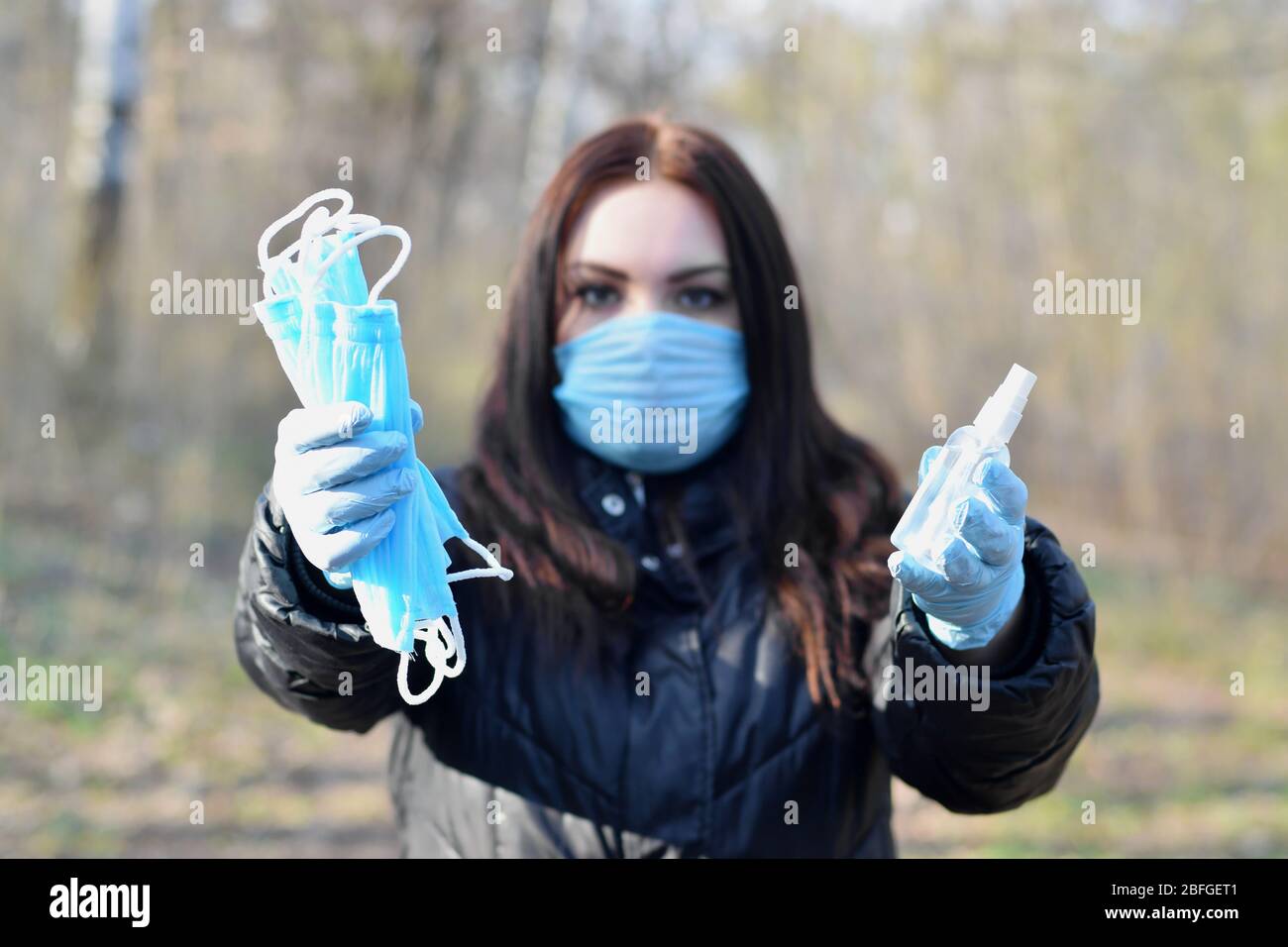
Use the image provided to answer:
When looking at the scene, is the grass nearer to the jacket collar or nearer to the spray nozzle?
the jacket collar

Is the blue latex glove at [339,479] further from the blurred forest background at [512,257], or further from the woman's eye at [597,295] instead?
the blurred forest background at [512,257]

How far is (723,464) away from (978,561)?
2.34 ft

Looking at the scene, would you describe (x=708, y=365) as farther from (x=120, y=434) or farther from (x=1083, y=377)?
(x=1083, y=377)

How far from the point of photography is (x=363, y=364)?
1509 mm

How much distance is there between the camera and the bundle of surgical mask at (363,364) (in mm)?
1497

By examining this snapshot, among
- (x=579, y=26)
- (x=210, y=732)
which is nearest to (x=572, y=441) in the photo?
(x=210, y=732)

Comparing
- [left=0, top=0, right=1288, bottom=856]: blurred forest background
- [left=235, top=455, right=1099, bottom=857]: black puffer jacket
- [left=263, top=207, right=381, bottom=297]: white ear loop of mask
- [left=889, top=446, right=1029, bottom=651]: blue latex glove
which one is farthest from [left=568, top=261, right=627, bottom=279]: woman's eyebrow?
[left=0, top=0, right=1288, bottom=856]: blurred forest background

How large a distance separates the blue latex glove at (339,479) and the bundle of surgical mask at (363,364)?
0.03 m

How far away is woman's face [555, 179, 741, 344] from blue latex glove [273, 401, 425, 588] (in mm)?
721

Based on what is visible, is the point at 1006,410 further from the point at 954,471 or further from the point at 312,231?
the point at 312,231

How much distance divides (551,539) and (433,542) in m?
0.40

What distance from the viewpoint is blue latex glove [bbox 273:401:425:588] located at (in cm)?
146

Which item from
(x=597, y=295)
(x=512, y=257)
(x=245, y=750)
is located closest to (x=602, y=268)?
(x=597, y=295)

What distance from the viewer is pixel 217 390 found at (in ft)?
27.9
